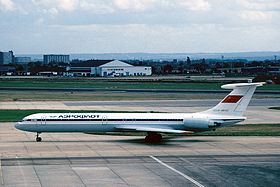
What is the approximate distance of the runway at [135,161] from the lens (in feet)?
117

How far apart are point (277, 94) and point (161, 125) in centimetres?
6963

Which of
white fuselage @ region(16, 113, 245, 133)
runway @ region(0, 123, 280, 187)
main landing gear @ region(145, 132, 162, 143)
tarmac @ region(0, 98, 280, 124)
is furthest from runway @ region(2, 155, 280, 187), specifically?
tarmac @ region(0, 98, 280, 124)

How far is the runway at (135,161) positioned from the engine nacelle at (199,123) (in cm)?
154

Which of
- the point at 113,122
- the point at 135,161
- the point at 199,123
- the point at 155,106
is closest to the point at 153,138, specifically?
the point at 113,122

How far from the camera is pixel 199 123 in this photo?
5119 centimetres

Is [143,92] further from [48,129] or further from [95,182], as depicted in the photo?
[95,182]

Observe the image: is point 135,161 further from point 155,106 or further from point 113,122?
point 155,106

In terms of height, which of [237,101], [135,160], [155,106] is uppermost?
[237,101]

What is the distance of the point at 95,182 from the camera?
35062mm

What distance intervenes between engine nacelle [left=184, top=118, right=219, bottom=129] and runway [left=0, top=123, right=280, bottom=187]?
1.54m

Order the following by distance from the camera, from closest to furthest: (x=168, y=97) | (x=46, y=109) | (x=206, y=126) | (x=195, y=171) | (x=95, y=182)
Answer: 1. (x=95, y=182)
2. (x=195, y=171)
3. (x=206, y=126)
4. (x=46, y=109)
5. (x=168, y=97)

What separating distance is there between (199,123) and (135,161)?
1035cm

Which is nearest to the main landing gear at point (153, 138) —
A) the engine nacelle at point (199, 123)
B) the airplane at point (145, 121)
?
the airplane at point (145, 121)

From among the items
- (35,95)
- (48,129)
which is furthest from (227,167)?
(35,95)
